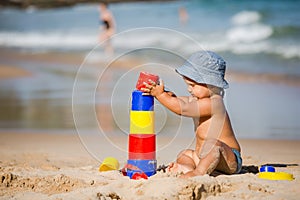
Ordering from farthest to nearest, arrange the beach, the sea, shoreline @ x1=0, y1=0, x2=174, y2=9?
shoreline @ x1=0, y1=0, x2=174, y2=9
the sea
the beach

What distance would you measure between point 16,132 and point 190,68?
3382 mm

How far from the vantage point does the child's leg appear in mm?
3986

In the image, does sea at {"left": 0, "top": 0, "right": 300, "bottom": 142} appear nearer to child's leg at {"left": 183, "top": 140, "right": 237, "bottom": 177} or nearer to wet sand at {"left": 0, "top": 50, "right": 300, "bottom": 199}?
wet sand at {"left": 0, "top": 50, "right": 300, "bottom": 199}

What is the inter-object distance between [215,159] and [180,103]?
0.49 metres

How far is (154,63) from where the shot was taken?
187 inches

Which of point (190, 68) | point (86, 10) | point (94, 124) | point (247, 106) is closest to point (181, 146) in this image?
point (190, 68)

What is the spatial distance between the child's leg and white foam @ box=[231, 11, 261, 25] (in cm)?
1454

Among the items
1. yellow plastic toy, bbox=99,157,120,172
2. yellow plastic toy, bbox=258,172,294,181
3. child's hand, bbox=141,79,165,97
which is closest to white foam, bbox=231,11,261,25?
yellow plastic toy, bbox=99,157,120,172

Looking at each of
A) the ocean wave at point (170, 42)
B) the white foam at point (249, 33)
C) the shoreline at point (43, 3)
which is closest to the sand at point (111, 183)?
the ocean wave at point (170, 42)

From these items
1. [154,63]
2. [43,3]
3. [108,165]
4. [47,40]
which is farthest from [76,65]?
[43,3]

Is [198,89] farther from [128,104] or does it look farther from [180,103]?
[128,104]

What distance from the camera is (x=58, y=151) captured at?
5770 mm

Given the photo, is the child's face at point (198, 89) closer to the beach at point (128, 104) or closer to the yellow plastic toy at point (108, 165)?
the beach at point (128, 104)

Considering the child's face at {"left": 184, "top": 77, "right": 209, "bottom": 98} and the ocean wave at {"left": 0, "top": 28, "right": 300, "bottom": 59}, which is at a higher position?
the ocean wave at {"left": 0, "top": 28, "right": 300, "bottom": 59}
